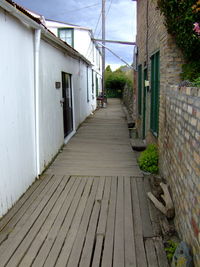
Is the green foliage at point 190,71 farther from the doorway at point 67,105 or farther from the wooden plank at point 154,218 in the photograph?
the doorway at point 67,105

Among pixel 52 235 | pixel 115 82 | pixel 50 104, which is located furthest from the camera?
pixel 115 82

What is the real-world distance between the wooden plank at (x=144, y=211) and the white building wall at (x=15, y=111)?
1.92 m

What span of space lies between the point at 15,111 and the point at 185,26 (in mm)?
3042

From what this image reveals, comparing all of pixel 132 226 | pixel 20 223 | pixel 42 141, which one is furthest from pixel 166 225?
pixel 42 141

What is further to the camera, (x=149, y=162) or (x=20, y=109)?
(x=149, y=162)

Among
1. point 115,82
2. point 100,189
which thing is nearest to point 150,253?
point 100,189

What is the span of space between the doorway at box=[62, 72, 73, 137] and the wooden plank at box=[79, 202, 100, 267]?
5.37 meters

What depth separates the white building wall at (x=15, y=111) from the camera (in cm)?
387

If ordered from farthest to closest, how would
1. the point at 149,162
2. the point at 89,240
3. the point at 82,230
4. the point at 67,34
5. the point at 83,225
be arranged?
1. the point at 67,34
2. the point at 149,162
3. the point at 83,225
4. the point at 82,230
5. the point at 89,240

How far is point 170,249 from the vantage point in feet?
9.86

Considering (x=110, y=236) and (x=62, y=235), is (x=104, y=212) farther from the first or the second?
(x=62, y=235)

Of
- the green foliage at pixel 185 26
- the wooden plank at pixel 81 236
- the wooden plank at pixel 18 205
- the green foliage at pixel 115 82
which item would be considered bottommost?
the wooden plank at pixel 81 236

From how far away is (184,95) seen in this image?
3199 mm

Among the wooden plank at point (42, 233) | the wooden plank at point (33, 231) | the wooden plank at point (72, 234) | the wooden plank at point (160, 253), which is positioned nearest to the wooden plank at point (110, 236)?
the wooden plank at point (72, 234)
